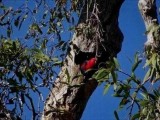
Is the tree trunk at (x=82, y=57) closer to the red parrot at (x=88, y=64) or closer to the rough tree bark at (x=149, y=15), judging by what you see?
the red parrot at (x=88, y=64)

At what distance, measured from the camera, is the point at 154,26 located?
87.1 inches

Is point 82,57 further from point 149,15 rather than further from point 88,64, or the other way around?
point 149,15

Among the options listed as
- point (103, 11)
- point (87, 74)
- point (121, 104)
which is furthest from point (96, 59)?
point (121, 104)

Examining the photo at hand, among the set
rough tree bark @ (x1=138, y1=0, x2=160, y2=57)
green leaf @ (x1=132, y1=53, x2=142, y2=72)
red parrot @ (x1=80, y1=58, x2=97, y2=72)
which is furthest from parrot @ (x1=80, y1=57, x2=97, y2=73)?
green leaf @ (x1=132, y1=53, x2=142, y2=72)

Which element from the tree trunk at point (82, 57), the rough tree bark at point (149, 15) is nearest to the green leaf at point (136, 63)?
the rough tree bark at point (149, 15)

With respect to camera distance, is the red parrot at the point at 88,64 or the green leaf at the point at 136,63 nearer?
the green leaf at the point at 136,63

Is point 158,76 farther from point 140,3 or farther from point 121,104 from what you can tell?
point 140,3

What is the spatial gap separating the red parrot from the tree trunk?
3cm

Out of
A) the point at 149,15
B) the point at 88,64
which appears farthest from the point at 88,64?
the point at 149,15

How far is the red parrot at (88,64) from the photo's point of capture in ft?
9.30

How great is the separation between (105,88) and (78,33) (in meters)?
1.03

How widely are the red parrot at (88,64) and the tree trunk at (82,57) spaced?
0.03 m

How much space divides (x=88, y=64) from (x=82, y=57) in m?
0.10

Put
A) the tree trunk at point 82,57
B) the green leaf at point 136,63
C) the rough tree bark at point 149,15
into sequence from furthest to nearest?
the tree trunk at point 82,57 → the rough tree bark at point 149,15 → the green leaf at point 136,63
